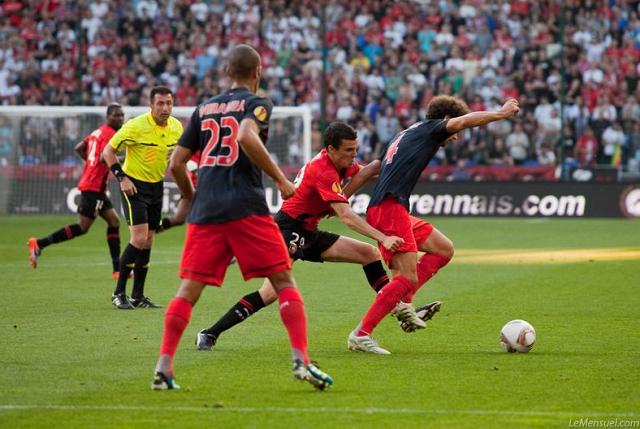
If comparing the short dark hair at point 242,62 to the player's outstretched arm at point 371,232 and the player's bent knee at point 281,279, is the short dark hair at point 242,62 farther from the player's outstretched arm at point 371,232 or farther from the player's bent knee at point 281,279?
the player's outstretched arm at point 371,232

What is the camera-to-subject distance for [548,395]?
7.37 meters

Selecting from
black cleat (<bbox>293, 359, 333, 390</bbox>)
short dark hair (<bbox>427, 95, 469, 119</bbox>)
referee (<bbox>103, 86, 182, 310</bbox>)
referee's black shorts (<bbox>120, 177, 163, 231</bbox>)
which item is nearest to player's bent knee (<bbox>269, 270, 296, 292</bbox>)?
black cleat (<bbox>293, 359, 333, 390</bbox>)

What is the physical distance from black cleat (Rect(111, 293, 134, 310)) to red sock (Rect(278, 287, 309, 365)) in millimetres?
5102

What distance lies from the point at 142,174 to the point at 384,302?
4497 mm

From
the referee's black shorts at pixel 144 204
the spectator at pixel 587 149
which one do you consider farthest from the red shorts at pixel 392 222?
the spectator at pixel 587 149

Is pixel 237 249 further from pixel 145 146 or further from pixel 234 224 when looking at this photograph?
pixel 145 146

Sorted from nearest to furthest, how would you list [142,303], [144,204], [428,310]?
[428,310]
[142,303]
[144,204]

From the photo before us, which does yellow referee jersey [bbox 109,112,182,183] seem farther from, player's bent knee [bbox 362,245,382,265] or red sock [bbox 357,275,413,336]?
red sock [bbox 357,275,413,336]

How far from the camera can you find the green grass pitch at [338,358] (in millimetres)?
6805

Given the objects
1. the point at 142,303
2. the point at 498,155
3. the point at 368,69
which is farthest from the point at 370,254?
the point at 368,69

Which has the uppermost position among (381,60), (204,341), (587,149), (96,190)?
(204,341)

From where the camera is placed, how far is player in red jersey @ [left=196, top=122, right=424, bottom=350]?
947cm

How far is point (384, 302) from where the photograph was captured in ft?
30.7

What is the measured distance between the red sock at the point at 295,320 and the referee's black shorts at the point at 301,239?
7.84 feet
